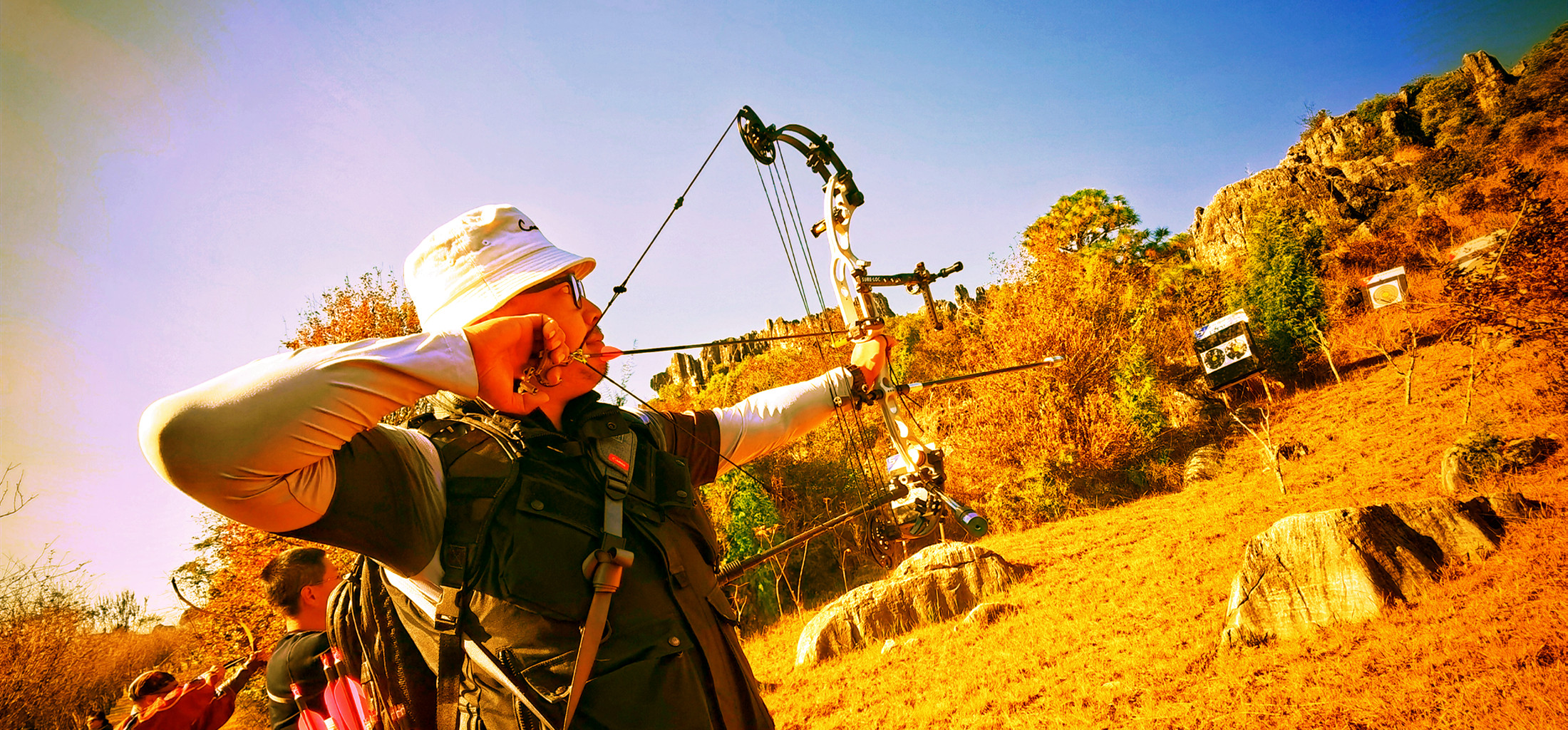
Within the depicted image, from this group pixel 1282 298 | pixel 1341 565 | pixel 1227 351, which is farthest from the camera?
pixel 1282 298

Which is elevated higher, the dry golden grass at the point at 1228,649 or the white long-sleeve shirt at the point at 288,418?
the white long-sleeve shirt at the point at 288,418

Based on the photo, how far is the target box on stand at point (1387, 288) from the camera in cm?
2186

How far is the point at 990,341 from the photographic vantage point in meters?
22.3

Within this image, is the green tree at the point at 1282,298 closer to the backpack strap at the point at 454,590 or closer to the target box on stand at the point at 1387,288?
the target box on stand at the point at 1387,288

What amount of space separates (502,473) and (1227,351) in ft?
88.7

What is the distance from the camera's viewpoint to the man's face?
74.9 inches

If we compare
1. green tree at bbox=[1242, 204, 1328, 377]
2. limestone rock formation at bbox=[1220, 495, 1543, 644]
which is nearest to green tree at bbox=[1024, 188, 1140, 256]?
green tree at bbox=[1242, 204, 1328, 377]

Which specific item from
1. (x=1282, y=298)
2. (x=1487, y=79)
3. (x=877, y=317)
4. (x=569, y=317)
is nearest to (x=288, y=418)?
(x=569, y=317)

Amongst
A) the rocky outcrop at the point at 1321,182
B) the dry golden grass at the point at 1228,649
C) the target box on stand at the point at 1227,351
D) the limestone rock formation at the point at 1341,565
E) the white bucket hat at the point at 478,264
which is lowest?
the dry golden grass at the point at 1228,649

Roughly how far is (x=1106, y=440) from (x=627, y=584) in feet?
66.7

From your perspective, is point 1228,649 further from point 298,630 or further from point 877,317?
point 298,630

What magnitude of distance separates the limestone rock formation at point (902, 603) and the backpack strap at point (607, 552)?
30.4ft

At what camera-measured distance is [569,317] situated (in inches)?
78.4

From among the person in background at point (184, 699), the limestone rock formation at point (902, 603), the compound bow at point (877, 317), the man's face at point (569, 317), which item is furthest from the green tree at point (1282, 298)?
the person in background at point (184, 699)
